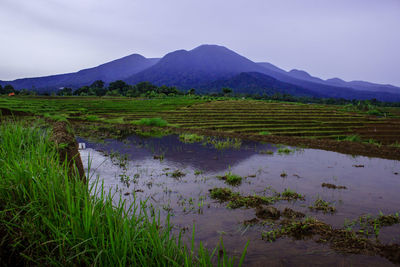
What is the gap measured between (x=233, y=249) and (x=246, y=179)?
376 cm

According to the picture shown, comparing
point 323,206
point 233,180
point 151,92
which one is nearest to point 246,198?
point 233,180

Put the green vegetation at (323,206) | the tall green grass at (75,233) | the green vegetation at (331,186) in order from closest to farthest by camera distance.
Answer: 1. the tall green grass at (75,233)
2. the green vegetation at (323,206)
3. the green vegetation at (331,186)

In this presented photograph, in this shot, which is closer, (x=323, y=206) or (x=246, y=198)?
(x=323, y=206)

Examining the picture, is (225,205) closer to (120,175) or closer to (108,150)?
(120,175)

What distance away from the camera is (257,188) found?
6.65m

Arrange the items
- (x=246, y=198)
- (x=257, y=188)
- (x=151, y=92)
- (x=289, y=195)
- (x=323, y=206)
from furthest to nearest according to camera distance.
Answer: (x=151, y=92), (x=257, y=188), (x=289, y=195), (x=246, y=198), (x=323, y=206)

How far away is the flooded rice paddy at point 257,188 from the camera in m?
3.94

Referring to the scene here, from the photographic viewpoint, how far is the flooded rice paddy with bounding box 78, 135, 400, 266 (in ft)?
12.9

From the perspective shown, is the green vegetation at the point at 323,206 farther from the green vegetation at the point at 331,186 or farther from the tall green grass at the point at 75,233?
the tall green grass at the point at 75,233

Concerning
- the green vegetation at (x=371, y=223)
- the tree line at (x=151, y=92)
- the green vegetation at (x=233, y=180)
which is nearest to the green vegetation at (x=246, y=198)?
the green vegetation at (x=233, y=180)

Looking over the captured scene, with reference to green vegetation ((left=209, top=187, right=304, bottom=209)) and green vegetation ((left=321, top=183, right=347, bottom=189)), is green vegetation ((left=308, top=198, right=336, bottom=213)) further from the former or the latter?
green vegetation ((left=321, top=183, right=347, bottom=189))

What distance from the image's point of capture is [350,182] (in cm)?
740

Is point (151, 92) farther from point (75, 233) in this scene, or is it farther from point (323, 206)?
point (75, 233)

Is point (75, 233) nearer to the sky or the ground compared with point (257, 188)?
nearer to the sky
